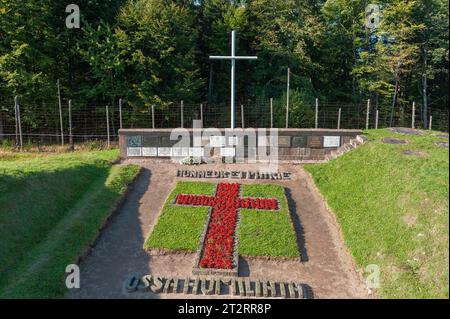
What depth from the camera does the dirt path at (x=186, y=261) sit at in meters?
8.45

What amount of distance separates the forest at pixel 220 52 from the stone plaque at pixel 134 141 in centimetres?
591

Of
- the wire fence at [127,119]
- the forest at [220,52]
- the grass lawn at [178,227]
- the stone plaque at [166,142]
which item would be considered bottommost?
the grass lawn at [178,227]

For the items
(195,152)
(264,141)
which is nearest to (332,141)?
(264,141)

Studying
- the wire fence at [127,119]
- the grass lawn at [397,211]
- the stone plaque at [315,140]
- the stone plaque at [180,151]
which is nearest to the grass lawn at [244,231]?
the grass lawn at [397,211]

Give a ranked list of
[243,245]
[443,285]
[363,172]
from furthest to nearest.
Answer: [363,172], [243,245], [443,285]

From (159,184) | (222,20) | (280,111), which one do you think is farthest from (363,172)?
(222,20)

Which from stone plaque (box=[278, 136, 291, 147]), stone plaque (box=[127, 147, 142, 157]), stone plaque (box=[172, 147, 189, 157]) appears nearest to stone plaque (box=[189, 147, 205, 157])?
stone plaque (box=[172, 147, 189, 157])

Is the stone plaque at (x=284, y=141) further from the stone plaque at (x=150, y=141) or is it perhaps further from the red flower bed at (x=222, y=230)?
the stone plaque at (x=150, y=141)

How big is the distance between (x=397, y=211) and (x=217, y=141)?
24.9 ft

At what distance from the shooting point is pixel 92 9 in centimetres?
2420

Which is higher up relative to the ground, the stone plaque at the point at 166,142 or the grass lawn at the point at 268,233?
the stone plaque at the point at 166,142

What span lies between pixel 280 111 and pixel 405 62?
30.4 feet

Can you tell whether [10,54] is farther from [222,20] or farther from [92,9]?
[222,20]

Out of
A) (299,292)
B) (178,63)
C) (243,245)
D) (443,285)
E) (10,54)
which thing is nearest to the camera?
(443,285)
